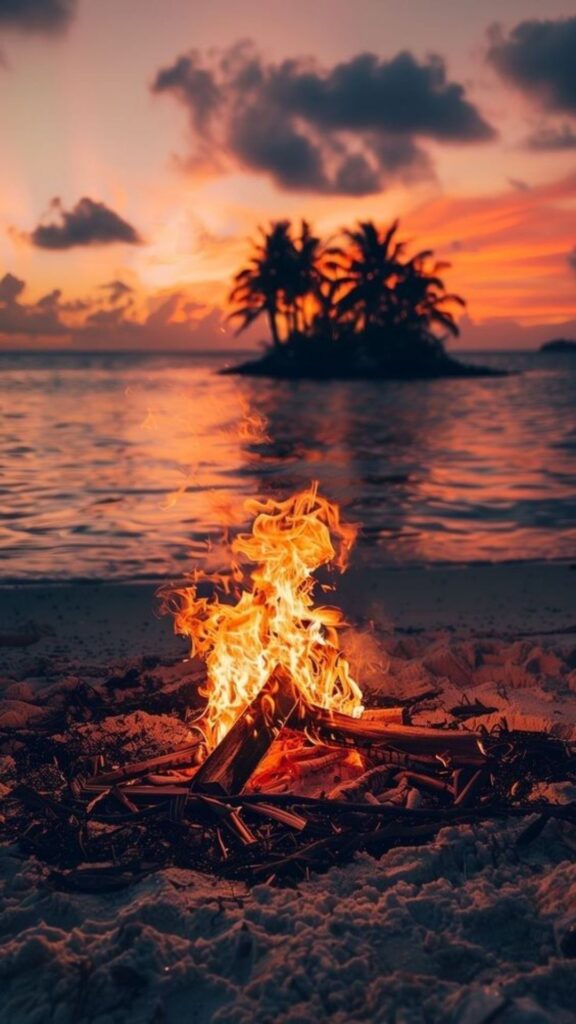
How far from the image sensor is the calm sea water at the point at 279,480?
38.9ft

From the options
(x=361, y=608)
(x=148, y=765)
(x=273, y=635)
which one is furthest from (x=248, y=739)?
(x=361, y=608)

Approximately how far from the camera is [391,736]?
4492 mm

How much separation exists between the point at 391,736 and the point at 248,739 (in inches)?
26.7

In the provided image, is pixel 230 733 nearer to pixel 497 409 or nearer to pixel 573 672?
pixel 573 672

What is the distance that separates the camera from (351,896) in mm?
3445

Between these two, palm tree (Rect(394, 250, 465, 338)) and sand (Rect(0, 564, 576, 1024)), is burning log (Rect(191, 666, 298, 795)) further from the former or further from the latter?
palm tree (Rect(394, 250, 465, 338))

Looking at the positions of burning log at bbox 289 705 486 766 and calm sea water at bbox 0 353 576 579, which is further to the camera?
calm sea water at bbox 0 353 576 579

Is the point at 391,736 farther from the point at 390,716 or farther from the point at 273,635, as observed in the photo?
the point at 273,635

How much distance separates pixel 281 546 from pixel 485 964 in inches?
97.5

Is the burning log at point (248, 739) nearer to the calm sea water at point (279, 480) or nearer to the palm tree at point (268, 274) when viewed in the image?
the calm sea water at point (279, 480)

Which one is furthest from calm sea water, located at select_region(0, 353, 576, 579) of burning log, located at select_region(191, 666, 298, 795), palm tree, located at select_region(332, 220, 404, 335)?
palm tree, located at select_region(332, 220, 404, 335)

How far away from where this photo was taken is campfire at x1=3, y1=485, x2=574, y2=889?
12.6 feet

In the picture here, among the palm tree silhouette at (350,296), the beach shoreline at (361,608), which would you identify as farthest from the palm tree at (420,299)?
the beach shoreline at (361,608)

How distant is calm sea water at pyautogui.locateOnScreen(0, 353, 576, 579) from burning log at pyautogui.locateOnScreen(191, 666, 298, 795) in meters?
2.23
